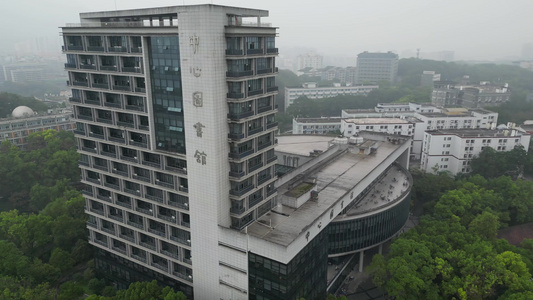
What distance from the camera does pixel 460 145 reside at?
83625 millimetres

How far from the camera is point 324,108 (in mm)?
155125

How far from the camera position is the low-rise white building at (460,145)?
273 ft

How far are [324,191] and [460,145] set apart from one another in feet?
170

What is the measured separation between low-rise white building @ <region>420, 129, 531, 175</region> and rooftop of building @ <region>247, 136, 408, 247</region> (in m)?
20.2

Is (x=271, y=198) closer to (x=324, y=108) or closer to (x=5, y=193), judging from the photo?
(x=5, y=193)

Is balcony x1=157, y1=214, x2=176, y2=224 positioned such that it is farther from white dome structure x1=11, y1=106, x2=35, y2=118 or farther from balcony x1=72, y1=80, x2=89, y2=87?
white dome structure x1=11, y1=106, x2=35, y2=118

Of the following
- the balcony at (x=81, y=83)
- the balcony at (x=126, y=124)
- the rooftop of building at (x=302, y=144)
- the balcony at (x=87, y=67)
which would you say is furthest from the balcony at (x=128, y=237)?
the rooftop of building at (x=302, y=144)

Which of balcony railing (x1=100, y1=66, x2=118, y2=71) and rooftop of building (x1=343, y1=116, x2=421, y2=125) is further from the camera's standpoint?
rooftop of building (x1=343, y1=116, x2=421, y2=125)

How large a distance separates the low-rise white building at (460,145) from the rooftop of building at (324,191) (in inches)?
794

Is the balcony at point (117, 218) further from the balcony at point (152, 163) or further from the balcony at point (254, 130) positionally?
the balcony at point (254, 130)

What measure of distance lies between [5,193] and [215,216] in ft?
227

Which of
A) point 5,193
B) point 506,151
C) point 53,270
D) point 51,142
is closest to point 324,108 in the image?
point 506,151

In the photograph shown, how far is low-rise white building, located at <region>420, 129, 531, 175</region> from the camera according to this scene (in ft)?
273

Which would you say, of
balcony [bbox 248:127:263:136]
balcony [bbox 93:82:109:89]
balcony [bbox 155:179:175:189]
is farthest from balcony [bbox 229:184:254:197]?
balcony [bbox 93:82:109:89]
